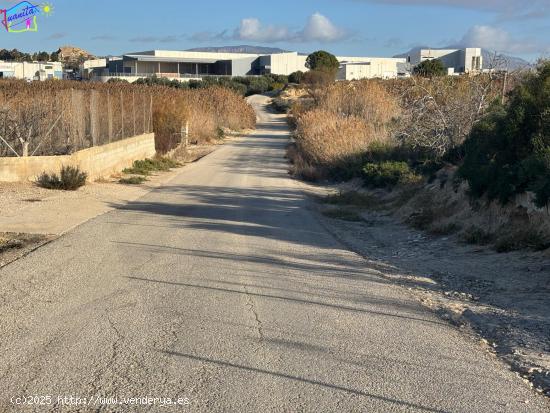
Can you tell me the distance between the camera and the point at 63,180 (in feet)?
62.7

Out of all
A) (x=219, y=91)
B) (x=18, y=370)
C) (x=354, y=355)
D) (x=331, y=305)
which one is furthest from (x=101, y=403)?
(x=219, y=91)

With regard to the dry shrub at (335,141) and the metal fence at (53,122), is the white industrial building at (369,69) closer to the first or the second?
the dry shrub at (335,141)

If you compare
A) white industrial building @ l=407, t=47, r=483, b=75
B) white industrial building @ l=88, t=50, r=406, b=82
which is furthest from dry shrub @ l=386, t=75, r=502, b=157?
white industrial building @ l=88, t=50, r=406, b=82

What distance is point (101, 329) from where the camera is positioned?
6.74m

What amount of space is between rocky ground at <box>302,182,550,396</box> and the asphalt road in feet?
1.07

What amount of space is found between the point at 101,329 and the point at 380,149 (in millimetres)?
19875

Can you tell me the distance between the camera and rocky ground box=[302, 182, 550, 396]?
652cm

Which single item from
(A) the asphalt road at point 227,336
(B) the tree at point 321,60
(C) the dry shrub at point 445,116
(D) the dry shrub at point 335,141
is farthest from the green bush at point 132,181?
(B) the tree at point 321,60

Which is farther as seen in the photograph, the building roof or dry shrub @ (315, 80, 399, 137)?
the building roof

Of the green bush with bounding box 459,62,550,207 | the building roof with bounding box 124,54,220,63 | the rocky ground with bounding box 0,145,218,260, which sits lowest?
the rocky ground with bounding box 0,145,218,260

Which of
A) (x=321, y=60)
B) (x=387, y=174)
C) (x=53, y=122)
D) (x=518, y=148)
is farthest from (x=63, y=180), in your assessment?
(x=321, y=60)

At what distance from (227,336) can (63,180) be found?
545 inches

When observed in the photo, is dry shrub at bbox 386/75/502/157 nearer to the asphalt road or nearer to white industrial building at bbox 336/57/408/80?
the asphalt road

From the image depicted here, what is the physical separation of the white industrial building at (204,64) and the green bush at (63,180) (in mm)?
108814
